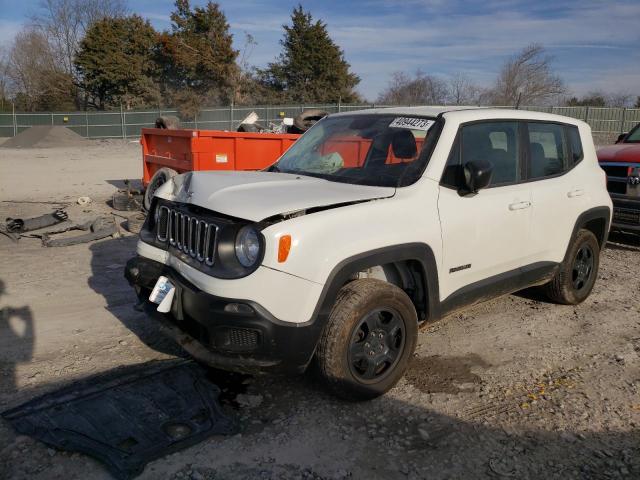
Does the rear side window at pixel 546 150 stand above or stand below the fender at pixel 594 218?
above

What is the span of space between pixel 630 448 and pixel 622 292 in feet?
10.5

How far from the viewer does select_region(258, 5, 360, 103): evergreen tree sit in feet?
155

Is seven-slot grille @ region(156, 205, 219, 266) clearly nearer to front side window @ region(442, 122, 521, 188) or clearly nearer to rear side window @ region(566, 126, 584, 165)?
front side window @ region(442, 122, 521, 188)

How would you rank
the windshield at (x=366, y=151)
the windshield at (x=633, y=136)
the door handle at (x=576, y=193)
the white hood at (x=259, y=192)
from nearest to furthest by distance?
the white hood at (x=259, y=192) < the windshield at (x=366, y=151) < the door handle at (x=576, y=193) < the windshield at (x=633, y=136)

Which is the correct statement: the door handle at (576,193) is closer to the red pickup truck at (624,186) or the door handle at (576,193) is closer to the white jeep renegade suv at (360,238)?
the white jeep renegade suv at (360,238)

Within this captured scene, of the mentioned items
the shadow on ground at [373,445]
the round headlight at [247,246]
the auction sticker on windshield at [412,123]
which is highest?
the auction sticker on windshield at [412,123]

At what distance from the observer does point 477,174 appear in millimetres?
3756

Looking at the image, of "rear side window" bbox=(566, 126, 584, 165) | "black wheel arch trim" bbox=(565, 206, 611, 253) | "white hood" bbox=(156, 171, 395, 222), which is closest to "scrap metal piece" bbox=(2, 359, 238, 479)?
"white hood" bbox=(156, 171, 395, 222)

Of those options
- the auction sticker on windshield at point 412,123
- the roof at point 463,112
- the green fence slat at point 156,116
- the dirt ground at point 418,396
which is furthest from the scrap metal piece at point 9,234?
the green fence slat at point 156,116

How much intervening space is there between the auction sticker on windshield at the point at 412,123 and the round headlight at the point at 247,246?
5.32 ft

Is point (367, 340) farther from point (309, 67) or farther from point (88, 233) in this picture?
point (309, 67)

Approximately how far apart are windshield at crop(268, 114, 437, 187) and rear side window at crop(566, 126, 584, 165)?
5.93ft

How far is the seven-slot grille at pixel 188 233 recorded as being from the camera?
10.7ft

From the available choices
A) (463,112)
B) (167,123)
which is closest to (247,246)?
(463,112)
